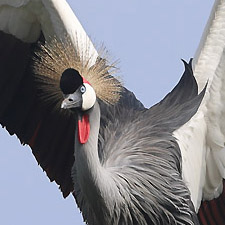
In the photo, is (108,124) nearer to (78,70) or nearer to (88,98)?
Result: (78,70)

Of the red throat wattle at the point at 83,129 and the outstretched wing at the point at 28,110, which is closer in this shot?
the red throat wattle at the point at 83,129

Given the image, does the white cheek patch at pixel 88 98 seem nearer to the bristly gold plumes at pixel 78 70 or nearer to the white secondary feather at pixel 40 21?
the bristly gold plumes at pixel 78 70

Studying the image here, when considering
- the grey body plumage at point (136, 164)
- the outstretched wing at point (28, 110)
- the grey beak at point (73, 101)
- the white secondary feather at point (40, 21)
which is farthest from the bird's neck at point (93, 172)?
the outstretched wing at point (28, 110)

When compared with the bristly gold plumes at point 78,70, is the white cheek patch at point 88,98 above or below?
below

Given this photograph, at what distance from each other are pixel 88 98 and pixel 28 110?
4.16 feet

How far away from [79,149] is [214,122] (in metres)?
0.92

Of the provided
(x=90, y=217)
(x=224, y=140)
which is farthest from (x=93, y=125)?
(x=224, y=140)

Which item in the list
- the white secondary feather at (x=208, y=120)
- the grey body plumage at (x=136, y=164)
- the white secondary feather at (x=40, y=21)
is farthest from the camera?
the white secondary feather at (x=40, y=21)

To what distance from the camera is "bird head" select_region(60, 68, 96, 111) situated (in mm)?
5165

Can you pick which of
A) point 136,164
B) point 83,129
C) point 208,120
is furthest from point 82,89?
point 208,120

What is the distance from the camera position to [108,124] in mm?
5973

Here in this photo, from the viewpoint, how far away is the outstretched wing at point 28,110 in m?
6.34

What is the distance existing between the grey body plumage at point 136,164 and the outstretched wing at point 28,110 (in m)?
0.44

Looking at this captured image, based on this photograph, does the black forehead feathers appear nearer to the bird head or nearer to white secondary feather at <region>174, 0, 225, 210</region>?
the bird head
